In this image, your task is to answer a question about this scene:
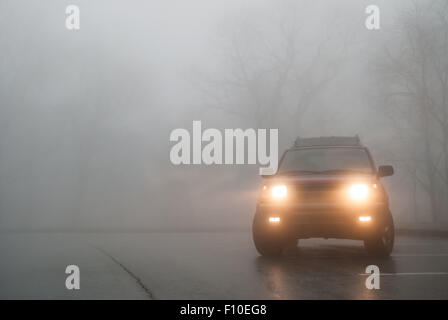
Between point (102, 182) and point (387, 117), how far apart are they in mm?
25460

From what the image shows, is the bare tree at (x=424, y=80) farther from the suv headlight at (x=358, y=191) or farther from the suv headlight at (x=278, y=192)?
the suv headlight at (x=278, y=192)

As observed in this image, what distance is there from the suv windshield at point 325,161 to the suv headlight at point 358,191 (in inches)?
19.5

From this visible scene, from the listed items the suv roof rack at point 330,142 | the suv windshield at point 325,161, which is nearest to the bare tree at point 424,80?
the suv roof rack at point 330,142

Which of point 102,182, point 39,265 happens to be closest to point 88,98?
point 102,182

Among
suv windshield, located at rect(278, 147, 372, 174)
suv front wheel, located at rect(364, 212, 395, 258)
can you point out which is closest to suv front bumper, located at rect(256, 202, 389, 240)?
suv front wheel, located at rect(364, 212, 395, 258)

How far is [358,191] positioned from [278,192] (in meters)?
1.28

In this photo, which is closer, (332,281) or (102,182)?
(332,281)

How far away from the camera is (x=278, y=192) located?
9422 millimetres

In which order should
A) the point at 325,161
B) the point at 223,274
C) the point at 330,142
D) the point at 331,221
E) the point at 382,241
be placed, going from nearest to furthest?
the point at 223,274 → the point at 331,221 → the point at 382,241 → the point at 325,161 → the point at 330,142

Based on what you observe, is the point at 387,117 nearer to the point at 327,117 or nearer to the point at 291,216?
the point at 327,117

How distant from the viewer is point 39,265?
9.33 m

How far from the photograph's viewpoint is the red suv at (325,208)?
9031 millimetres

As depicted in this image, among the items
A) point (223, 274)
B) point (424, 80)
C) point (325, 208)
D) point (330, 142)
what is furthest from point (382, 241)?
point (424, 80)

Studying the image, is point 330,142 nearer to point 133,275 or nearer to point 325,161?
point 325,161
